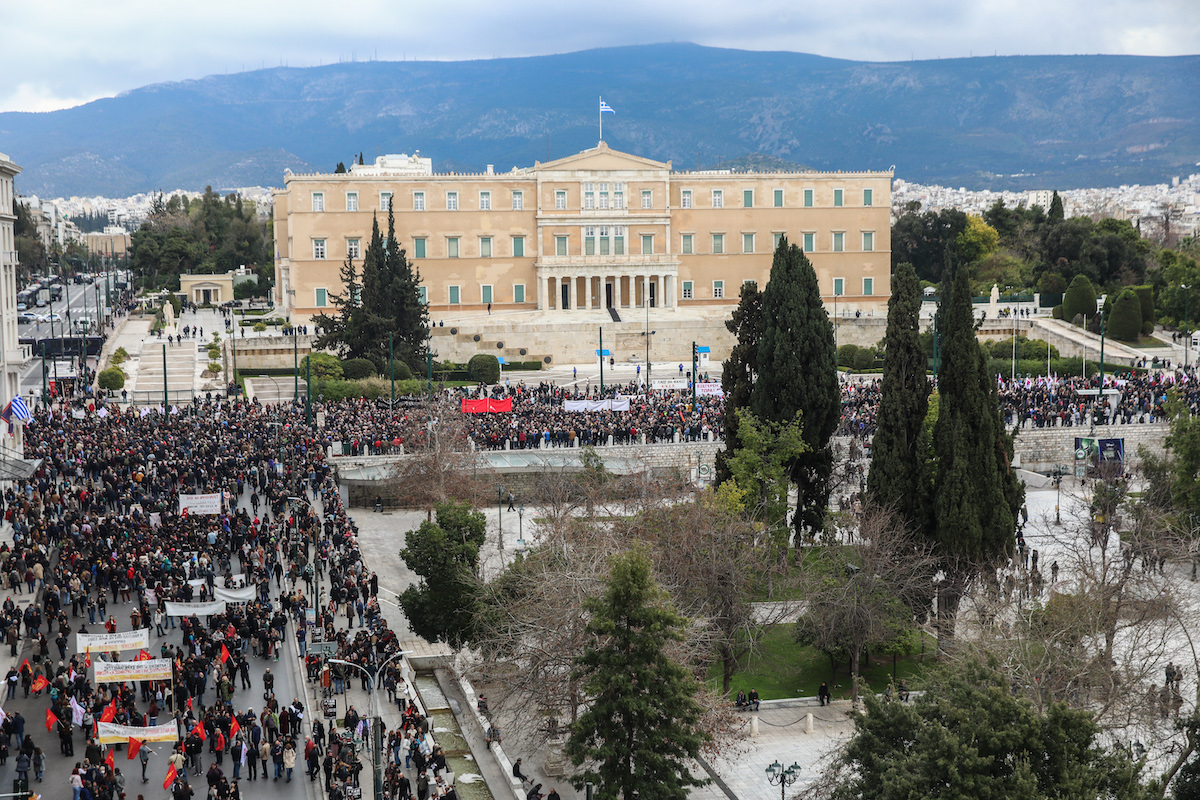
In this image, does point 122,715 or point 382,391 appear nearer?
point 122,715

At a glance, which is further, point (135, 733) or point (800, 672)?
point (800, 672)

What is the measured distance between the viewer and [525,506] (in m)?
44.1

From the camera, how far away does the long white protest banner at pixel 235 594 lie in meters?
27.1

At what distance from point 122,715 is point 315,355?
38.8m

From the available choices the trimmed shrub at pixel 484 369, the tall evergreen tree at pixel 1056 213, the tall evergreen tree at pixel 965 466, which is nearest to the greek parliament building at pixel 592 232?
the tall evergreen tree at pixel 1056 213

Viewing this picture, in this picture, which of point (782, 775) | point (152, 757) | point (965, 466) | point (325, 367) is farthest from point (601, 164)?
point (782, 775)

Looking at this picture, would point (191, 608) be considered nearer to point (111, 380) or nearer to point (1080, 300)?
point (111, 380)

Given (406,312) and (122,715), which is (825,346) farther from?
(406,312)

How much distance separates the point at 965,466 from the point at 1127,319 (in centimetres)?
4485

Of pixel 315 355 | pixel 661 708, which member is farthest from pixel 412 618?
pixel 315 355

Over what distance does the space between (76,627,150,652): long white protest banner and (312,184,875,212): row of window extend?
5650 cm

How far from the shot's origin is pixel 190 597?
27797 millimetres

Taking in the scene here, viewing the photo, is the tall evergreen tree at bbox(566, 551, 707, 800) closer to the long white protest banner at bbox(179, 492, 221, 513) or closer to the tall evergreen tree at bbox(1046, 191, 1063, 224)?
the long white protest banner at bbox(179, 492, 221, 513)

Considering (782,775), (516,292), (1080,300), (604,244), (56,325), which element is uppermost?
(604,244)
